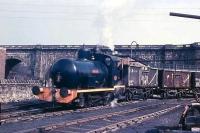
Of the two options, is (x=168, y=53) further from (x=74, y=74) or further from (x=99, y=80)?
(x=74, y=74)

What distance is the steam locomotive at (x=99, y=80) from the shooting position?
73.8 ft

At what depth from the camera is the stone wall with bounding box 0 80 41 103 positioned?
33.7 meters

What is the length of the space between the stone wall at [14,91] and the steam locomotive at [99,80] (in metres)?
9.17

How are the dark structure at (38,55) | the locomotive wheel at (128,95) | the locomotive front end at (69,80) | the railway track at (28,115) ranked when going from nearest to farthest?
1. the railway track at (28,115)
2. the locomotive front end at (69,80)
3. the locomotive wheel at (128,95)
4. the dark structure at (38,55)

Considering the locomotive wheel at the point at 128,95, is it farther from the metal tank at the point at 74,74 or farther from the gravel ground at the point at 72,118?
the gravel ground at the point at 72,118

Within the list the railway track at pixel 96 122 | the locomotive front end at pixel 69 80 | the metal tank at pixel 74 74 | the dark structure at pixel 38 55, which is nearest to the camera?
the railway track at pixel 96 122

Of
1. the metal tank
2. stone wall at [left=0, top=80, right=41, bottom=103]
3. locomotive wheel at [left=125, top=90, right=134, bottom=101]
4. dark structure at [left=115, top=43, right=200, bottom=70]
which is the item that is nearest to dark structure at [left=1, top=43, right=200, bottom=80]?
dark structure at [left=115, top=43, right=200, bottom=70]

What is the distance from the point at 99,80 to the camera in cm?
2573

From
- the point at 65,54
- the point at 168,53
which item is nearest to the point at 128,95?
the point at 168,53

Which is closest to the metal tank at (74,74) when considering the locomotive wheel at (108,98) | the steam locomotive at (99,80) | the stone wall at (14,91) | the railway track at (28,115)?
the steam locomotive at (99,80)

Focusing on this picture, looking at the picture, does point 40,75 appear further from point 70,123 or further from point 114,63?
point 70,123

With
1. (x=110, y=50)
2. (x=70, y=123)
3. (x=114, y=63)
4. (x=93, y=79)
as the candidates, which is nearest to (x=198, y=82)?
(x=110, y=50)

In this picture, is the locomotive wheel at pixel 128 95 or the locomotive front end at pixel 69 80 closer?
the locomotive front end at pixel 69 80

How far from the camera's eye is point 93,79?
2488cm
